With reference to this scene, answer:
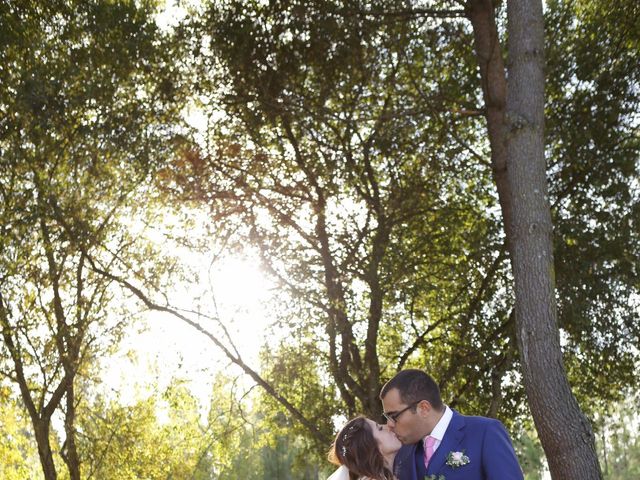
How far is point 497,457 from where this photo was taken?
4.81 meters

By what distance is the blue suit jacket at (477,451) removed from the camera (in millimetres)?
4793

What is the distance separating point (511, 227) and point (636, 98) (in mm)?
5301

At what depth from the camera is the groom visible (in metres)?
4.84

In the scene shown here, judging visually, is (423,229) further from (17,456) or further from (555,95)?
(17,456)

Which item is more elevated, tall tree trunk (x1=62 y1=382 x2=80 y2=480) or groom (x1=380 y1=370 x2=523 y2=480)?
tall tree trunk (x1=62 y1=382 x2=80 y2=480)

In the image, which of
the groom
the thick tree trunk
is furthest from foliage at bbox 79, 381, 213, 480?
the groom

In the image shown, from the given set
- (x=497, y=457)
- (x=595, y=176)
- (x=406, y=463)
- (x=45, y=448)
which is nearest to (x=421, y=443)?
(x=406, y=463)

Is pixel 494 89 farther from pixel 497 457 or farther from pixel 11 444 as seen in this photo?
pixel 11 444

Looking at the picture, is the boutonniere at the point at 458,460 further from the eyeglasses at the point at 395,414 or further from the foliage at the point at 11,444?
the foliage at the point at 11,444

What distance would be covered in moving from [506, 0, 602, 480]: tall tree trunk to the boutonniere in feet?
12.4

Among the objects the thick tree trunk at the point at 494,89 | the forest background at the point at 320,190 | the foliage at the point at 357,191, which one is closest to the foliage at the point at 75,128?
the forest background at the point at 320,190

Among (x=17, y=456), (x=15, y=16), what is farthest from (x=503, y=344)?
(x=17, y=456)

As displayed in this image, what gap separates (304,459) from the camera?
1750cm

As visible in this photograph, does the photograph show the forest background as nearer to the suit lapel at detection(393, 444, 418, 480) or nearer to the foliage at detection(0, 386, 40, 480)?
the foliage at detection(0, 386, 40, 480)
